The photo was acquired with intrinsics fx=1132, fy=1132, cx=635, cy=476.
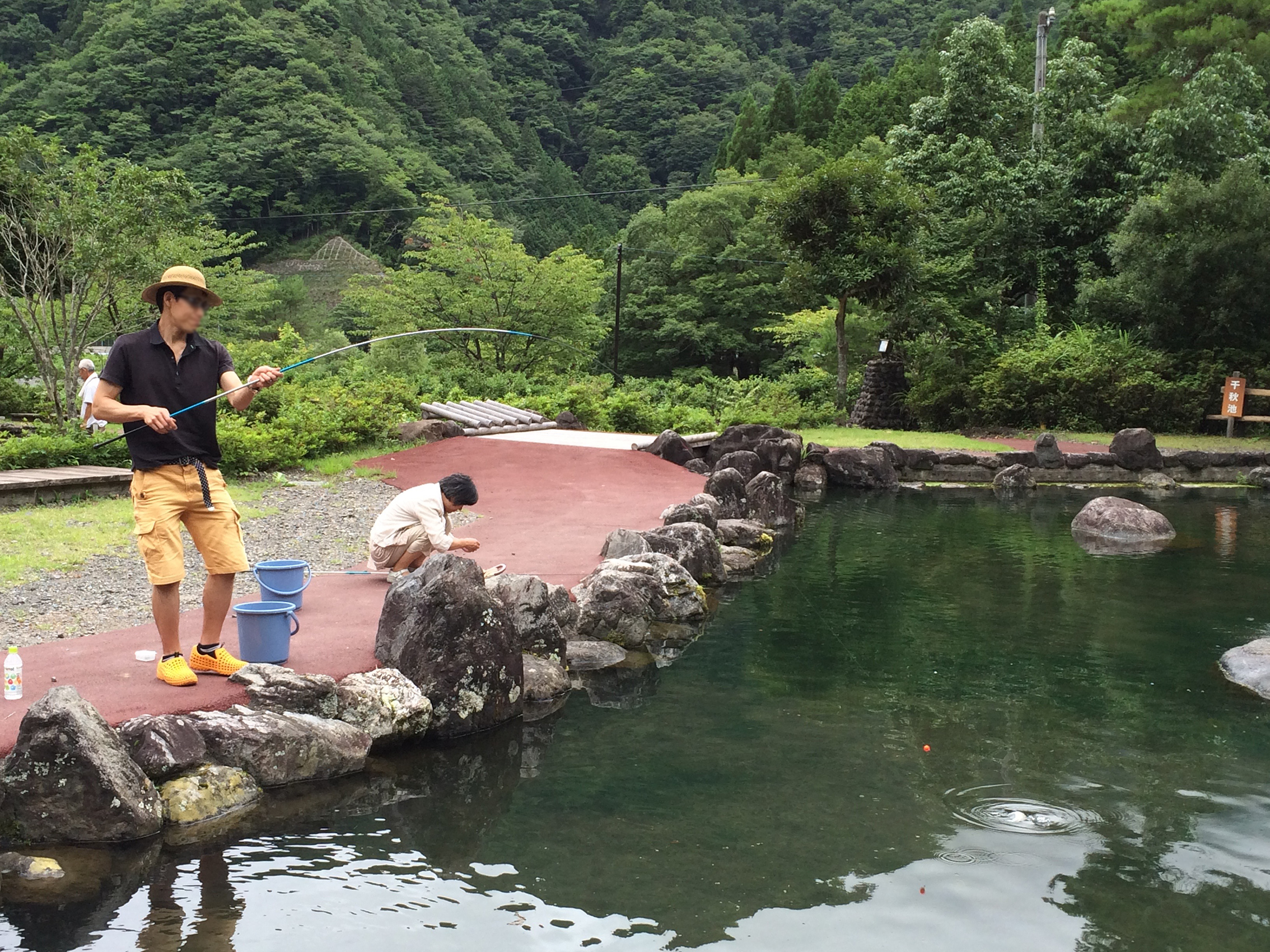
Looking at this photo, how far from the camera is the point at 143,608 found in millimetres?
6934

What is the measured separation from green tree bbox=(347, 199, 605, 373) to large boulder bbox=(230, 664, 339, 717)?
1930cm

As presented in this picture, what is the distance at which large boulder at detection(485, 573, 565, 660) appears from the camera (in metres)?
6.78

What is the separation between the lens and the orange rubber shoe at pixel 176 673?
5.30 m

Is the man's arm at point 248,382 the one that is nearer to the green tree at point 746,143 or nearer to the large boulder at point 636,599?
the large boulder at point 636,599

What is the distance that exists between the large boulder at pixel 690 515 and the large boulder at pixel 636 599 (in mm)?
A: 1794

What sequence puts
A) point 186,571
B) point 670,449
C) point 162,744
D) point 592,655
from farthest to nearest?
point 670,449
point 186,571
point 592,655
point 162,744

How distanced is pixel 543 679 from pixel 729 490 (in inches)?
265

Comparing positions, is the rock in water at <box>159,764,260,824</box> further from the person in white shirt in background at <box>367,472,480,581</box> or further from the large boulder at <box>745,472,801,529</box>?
the large boulder at <box>745,472,801,529</box>

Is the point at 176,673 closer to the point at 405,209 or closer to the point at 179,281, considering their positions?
the point at 179,281

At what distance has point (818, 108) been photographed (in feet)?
152

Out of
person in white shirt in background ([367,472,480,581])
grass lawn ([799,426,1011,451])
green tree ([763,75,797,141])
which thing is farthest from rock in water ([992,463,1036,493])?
green tree ([763,75,797,141])

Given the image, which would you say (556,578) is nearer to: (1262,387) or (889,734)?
(889,734)

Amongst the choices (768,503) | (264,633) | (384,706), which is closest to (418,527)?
(264,633)

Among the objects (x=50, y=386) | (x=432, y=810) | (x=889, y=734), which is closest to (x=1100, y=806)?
(x=889, y=734)
